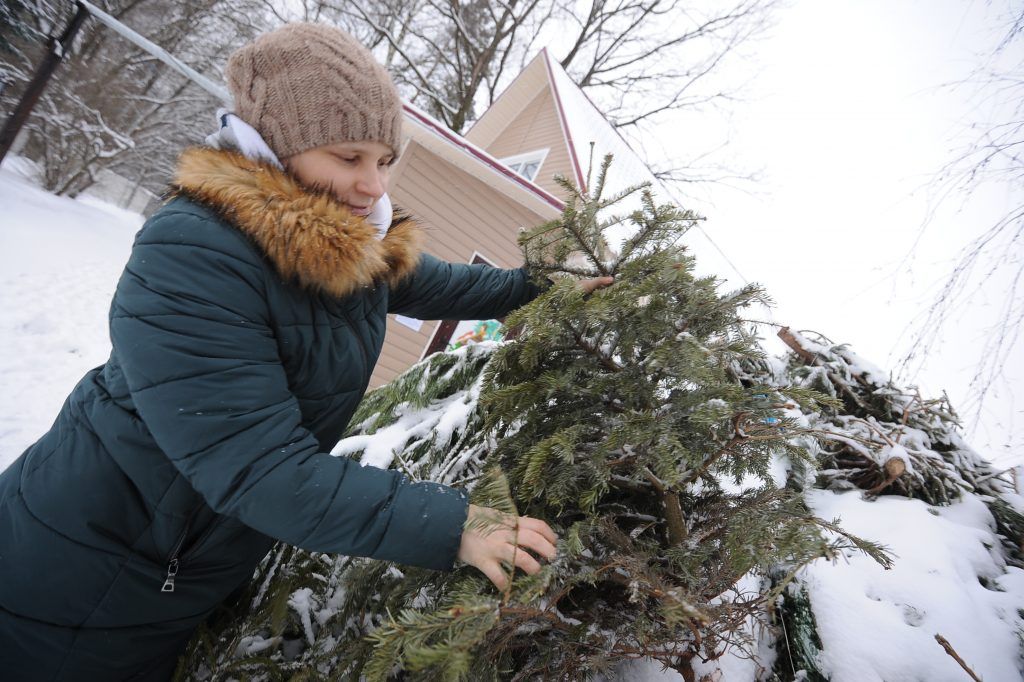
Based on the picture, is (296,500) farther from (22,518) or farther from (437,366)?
(437,366)

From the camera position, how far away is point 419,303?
1921 millimetres

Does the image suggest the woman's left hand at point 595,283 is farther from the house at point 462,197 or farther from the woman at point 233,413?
the house at point 462,197

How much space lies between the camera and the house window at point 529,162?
1070 cm

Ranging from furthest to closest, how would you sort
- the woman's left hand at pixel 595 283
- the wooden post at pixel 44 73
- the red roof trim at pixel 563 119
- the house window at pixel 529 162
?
the house window at pixel 529 162, the red roof trim at pixel 563 119, the wooden post at pixel 44 73, the woman's left hand at pixel 595 283

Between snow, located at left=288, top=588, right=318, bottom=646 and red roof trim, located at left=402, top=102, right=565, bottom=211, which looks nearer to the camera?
snow, located at left=288, top=588, right=318, bottom=646

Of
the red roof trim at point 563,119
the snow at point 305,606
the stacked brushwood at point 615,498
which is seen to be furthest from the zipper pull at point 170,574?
the red roof trim at point 563,119

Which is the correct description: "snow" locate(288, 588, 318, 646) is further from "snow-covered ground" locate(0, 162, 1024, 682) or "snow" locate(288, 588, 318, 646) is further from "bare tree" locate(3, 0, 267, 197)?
"bare tree" locate(3, 0, 267, 197)

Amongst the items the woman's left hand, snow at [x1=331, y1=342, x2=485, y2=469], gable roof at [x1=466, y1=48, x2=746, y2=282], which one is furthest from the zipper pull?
gable roof at [x1=466, y1=48, x2=746, y2=282]

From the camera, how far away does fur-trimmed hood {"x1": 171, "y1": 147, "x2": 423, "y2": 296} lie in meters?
1.08

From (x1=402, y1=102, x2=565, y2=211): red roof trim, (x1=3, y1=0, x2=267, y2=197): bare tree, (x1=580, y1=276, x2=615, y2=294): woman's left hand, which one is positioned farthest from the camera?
(x1=3, y1=0, x2=267, y2=197): bare tree

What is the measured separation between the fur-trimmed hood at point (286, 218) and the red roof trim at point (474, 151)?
18.6ft

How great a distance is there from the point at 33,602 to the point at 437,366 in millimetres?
1449

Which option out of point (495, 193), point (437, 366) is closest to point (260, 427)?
point (437, 366)

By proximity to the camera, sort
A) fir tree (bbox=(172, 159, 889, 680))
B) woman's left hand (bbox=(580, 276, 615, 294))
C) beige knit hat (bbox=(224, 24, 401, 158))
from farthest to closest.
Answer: woman's left hand (bbox=(580, 276, 615, 294))
beige knit hat (bbox=(224, 24, 401, 158))
fir tree (bbox=(172, 159, 889, 680))
